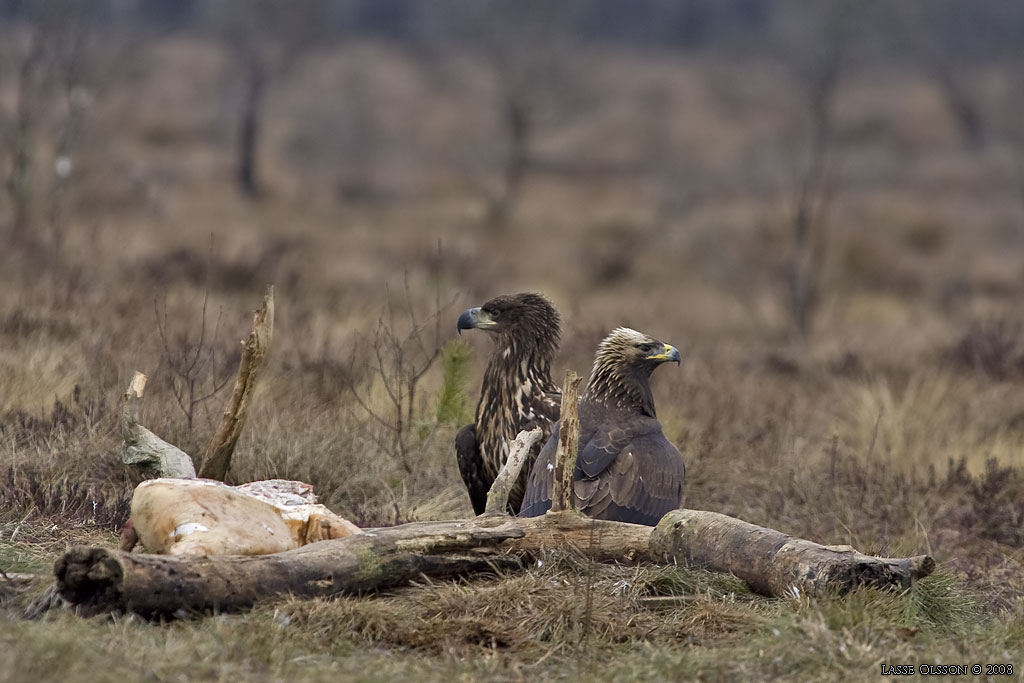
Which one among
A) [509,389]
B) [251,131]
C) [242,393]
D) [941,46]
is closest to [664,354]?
[509,389]

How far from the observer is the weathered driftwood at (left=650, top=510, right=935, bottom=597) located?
4469mm

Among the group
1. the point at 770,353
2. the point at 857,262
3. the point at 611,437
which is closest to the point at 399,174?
the point at 857,262

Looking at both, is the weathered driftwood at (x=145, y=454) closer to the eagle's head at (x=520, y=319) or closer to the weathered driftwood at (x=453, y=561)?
the weathered driftwood at (x=453, y=561)

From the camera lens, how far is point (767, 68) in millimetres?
42844

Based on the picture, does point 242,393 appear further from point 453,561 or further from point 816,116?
point 816,116

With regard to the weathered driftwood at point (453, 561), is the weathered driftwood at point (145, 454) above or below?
above

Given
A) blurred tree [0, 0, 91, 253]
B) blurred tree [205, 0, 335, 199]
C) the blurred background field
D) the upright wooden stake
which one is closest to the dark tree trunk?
blurred tree [205, 0, 335, 199]

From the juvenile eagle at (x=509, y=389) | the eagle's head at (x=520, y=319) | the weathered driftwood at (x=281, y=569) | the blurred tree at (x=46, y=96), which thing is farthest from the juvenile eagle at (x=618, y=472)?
the blurred tree at (x=46, y=96)

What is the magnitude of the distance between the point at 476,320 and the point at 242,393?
142cm

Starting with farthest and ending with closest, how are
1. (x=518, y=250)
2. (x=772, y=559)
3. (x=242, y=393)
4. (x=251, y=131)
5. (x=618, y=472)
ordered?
(x=251, y=131) < (x=518, y=250) < (x=242, y=393) < (x=618, y=472) < (x=772, y=559)

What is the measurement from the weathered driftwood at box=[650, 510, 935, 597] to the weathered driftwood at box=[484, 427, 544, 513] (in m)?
0.62

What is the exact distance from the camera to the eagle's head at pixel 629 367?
19.9ft

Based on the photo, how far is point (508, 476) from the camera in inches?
207

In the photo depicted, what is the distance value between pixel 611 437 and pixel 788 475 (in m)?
2.64
